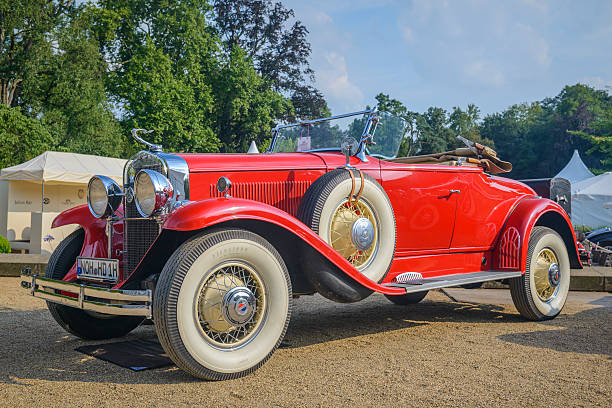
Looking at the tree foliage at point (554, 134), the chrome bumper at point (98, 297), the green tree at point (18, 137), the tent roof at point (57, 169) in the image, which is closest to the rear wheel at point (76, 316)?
the chrome bumper at point (98, 297)

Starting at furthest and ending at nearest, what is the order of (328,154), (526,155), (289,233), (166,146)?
(526,155) < (166,146) < (328,154) < (289,233)

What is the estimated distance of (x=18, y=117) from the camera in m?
19.5

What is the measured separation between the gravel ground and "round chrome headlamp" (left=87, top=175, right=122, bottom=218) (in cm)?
108

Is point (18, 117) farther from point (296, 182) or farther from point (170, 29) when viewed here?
point (296, 182)

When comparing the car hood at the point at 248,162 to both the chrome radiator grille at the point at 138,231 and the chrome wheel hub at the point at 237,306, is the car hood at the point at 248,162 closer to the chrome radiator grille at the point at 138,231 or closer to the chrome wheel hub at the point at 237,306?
the chrome radiator grille at the point at 138,231

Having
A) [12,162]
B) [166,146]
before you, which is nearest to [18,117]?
[12,162]

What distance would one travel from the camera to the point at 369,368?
11.5 ft

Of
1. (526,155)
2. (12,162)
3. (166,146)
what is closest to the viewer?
(12,162)

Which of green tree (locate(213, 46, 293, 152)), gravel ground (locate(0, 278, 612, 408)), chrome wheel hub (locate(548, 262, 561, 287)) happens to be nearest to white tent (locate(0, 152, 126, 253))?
gravel ground (locate(0, 278, 612, 408))

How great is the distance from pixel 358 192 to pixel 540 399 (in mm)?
1954

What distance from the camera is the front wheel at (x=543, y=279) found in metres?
5.34

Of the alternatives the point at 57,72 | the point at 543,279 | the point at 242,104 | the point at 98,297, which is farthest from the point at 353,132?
the point at 242,104

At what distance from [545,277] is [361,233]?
8.31 ft

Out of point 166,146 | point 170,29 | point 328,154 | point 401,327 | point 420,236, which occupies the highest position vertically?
point 170,29
